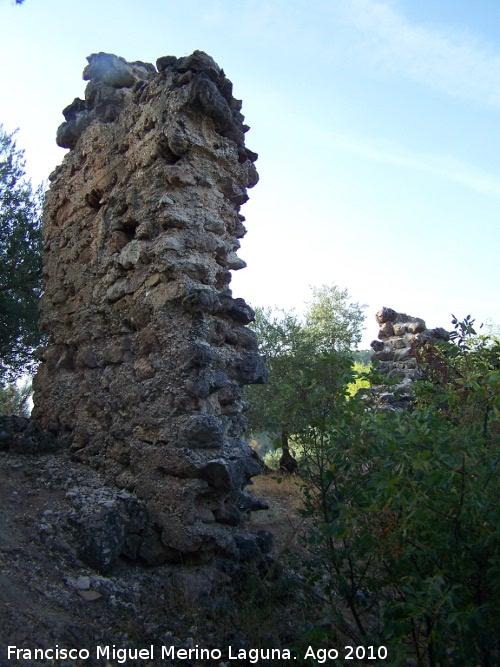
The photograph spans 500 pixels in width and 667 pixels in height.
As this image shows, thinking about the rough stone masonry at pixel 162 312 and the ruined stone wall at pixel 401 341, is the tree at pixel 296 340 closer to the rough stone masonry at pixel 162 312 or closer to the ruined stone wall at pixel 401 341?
the ruined stone wall at pixel 401 341

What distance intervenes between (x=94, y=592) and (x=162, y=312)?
190 centimetres

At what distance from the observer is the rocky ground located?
2492 mm

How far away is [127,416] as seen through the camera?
388cm

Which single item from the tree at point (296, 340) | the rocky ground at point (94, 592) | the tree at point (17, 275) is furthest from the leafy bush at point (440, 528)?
the tree at point (17, 275)

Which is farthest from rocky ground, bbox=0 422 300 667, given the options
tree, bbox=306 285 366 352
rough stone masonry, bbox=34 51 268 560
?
tree, bbox=306 285 366 352

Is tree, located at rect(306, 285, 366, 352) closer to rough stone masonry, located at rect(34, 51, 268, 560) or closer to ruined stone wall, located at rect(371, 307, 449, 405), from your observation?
ruined stone wall, located at rect(371, 307, 449, 405)

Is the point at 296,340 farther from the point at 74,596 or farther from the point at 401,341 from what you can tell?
the point at 74,596

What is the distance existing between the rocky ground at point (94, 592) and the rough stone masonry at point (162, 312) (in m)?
0.24

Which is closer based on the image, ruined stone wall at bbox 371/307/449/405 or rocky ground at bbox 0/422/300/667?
rocky ground at bbox 0/422/300/667

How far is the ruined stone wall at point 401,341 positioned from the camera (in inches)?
383

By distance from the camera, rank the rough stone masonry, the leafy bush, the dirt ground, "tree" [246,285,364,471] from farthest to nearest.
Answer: "tree" [246,285,364,471] < the rough stone masonry < the dirt ground < the leafy bush

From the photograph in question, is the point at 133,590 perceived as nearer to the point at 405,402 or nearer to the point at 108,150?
the point at 108,150

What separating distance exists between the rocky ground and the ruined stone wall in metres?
6.65

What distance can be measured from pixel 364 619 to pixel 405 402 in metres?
5.31
